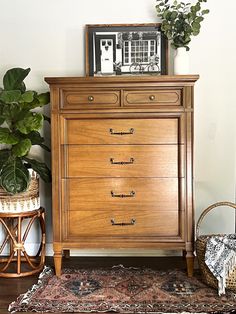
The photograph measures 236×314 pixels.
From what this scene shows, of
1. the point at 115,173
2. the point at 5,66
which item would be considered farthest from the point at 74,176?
the point at 5,66

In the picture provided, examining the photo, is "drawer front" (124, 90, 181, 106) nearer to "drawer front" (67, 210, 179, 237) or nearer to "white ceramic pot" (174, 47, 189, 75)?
"white ceramic pot" (174, 47, 189, 75)

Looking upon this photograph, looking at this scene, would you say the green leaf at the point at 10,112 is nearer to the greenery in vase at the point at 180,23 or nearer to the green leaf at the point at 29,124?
the green leaf at the point at 29,124

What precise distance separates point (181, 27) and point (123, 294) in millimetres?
1783

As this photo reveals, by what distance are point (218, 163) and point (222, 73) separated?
0.66 meters

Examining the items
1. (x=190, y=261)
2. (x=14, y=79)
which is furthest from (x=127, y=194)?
(x=14, y=79)

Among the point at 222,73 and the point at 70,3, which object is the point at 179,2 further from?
the point at 70,3

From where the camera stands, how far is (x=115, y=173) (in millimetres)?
2641

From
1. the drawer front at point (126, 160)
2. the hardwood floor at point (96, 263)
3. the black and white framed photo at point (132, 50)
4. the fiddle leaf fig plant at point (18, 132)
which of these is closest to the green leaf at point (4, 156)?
the fiddle leaf fig plant at point (18, 132)

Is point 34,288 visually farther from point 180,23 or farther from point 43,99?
point 180,23

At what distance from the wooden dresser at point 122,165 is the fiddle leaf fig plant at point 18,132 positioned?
0.56 feet

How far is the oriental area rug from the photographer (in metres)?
2.19

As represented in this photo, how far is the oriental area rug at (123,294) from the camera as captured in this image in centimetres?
219

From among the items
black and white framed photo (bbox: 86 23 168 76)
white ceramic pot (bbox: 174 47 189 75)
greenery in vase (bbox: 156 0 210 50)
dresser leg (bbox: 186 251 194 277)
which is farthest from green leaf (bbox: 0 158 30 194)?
greenery in vase (bbox: 156 0 210 50)

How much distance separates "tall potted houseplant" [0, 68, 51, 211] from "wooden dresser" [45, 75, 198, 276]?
17 centimetres
